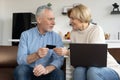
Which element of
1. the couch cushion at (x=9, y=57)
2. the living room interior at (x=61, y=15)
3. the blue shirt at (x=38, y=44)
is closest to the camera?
the blue shirt at (x=38, y=44)

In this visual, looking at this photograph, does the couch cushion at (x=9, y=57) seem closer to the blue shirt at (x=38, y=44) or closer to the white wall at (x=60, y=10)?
the blue shirt at (x=38, y=44)

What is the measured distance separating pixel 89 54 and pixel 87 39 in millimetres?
245

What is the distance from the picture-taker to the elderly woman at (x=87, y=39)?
1740 mm

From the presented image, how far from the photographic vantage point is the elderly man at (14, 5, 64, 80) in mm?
1980

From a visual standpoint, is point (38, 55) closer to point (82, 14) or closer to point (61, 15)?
point (82, 14)

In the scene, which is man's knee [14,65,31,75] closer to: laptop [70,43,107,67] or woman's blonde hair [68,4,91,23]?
laptop [70,43,107,67]

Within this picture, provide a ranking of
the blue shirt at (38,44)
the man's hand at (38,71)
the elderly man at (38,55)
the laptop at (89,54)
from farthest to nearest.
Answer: the blue shirt at (38,44) < the elderly man at (38,55) < the man's hand at (38,71) < the laptop at (89,54)

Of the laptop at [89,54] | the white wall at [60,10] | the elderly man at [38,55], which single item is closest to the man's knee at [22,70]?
the elderly man at [38,55]

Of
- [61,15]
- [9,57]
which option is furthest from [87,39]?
[61,15]

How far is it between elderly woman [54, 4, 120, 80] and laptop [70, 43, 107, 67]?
0.04 meters

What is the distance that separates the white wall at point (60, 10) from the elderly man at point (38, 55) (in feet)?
7.17

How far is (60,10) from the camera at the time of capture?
14.5 feet

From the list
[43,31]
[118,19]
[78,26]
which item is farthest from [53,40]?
[118,19]

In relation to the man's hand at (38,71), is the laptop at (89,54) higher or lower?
higher
